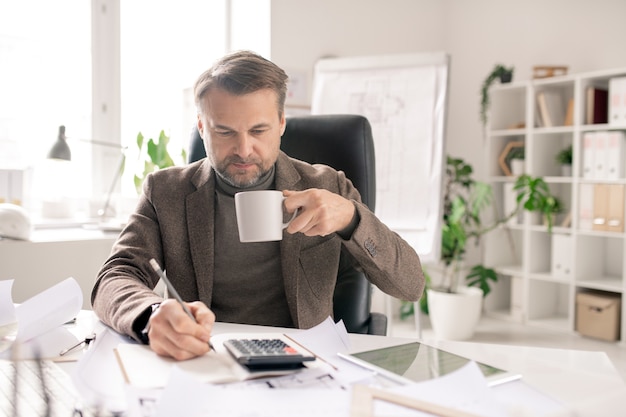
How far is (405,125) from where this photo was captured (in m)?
2.84

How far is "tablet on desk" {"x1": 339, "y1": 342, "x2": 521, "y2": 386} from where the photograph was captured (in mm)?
816

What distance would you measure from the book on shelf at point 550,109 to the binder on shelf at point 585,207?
46 cm

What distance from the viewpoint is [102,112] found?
10.8 ft

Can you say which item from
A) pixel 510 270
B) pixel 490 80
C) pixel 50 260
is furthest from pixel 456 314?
pixel 50 260

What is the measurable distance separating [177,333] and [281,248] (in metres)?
0.52

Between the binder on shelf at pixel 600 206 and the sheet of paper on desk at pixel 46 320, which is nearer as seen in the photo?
the sheet of paper on desk at pixel 46 320

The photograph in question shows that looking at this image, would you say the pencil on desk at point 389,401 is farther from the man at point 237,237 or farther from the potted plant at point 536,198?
the potted plant at point 536,198

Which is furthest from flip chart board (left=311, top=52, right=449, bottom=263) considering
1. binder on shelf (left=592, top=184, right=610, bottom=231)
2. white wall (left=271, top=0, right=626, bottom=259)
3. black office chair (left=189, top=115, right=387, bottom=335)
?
binder on shelf (left=592, top=184, right=610, bottom=231)

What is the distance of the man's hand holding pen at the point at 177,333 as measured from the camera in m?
0.86

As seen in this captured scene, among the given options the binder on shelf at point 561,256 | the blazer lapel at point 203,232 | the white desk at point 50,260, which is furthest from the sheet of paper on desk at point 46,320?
the binder on shelf at point 561,256

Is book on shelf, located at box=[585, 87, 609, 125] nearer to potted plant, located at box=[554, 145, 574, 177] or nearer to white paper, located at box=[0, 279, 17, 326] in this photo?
potted plant, located at box=[554, 145, 574, 177]

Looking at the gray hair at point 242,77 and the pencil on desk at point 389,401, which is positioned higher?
the gray hair at point 242,77

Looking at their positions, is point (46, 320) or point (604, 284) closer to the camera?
point (46, 320)

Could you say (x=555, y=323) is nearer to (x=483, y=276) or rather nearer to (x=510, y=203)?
(x=483, y=276)
